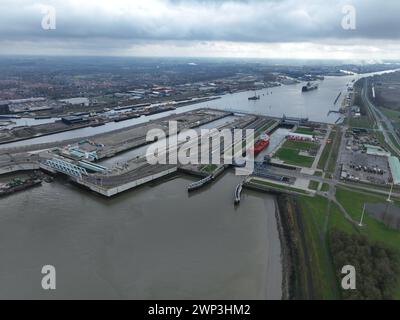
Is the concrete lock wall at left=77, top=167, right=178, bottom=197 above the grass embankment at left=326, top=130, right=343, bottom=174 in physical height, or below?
below

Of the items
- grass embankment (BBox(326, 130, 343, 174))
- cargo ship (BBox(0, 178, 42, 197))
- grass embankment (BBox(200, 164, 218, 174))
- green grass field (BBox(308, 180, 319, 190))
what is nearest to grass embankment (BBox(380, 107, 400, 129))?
grass embankment (BBox(326, 130, 343, 174))

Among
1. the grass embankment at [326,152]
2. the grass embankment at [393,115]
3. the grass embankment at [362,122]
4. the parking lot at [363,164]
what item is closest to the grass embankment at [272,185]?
the parking lot at [363,164]

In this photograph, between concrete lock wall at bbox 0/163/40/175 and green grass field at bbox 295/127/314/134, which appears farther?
green grass field at bbox 295/127/314/134

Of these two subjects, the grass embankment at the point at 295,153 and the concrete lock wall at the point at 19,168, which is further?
the grass embankment at the point at 295,153

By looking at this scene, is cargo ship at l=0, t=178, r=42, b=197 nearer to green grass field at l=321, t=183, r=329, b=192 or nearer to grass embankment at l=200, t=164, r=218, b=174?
grass embankment at l=200, t=164, r=218, b=174

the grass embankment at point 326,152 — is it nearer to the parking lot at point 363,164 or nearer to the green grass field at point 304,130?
the parking lot at point 363,164

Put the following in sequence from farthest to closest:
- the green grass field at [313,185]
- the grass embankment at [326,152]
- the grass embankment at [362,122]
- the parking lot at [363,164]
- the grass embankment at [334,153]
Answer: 1. the grass embankment at [362,122]
2. the grass embankment at [326,152]
3. the grass embankment at [334,153]
4. the parking lot at [363,164]
5. the green grass field at [313,185]
